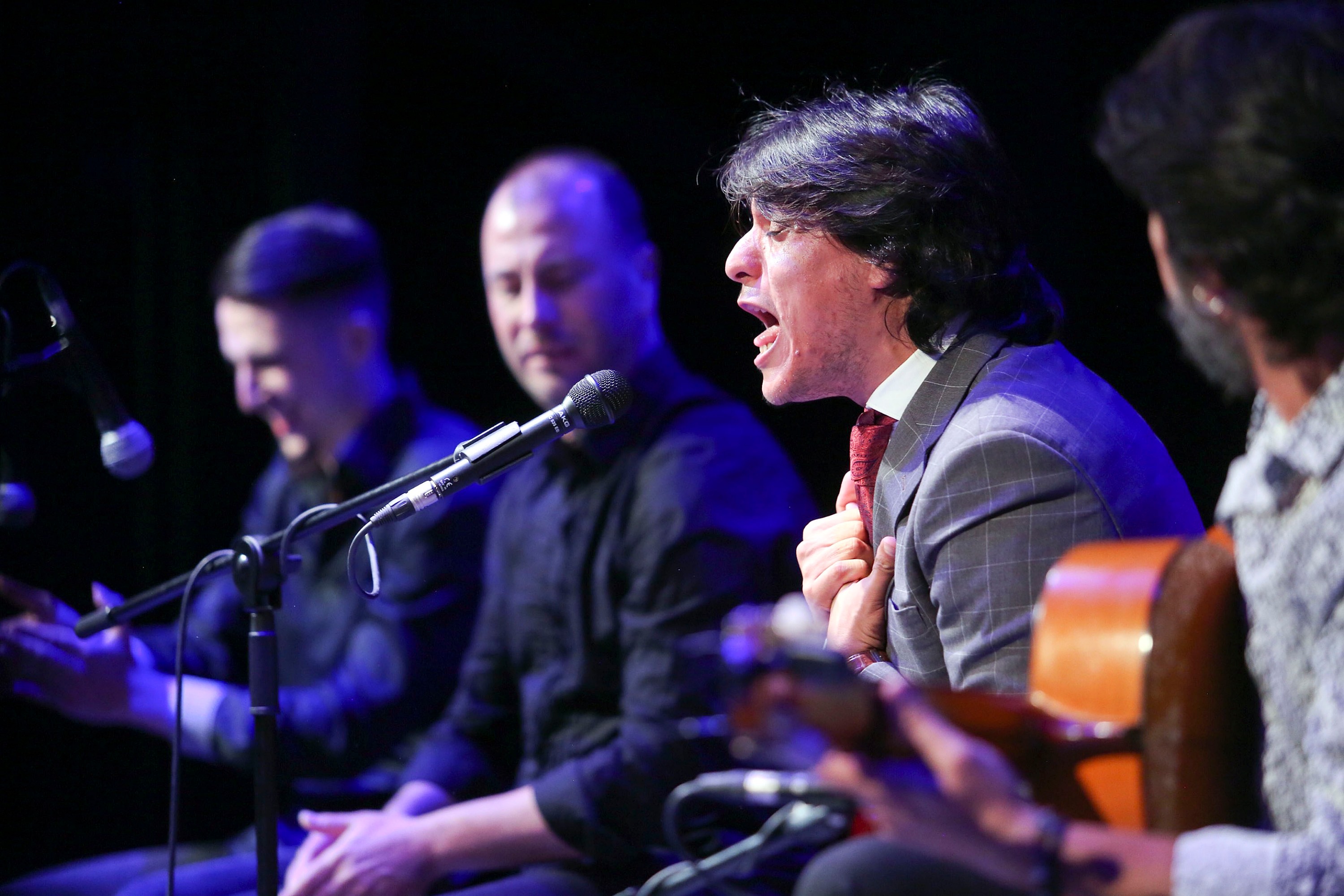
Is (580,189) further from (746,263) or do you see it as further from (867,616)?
(867,616)

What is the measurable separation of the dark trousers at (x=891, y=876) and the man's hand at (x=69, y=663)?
85.0 inches

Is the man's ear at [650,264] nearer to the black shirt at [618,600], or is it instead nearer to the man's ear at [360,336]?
the black shirt at [618,600]

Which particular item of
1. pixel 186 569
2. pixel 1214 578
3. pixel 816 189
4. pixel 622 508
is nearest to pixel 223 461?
pixel 186 569

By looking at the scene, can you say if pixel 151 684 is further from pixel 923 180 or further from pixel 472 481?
pixel 923 180

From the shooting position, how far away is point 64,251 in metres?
3.62

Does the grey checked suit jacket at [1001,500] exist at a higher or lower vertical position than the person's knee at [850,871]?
higher

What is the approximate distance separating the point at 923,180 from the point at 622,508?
874 millimetres

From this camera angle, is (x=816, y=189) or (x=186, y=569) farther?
(x=186, y=569)

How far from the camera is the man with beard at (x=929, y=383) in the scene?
1.72m

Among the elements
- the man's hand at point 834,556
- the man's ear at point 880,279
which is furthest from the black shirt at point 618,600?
the man's ear at point 880,279

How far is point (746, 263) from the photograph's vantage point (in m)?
2.25

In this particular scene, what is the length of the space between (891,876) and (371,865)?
4.71ft

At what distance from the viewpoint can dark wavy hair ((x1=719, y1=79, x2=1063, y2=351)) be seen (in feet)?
6.85

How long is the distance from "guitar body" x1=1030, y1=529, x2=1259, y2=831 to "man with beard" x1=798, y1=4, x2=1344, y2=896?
0.10 ft
